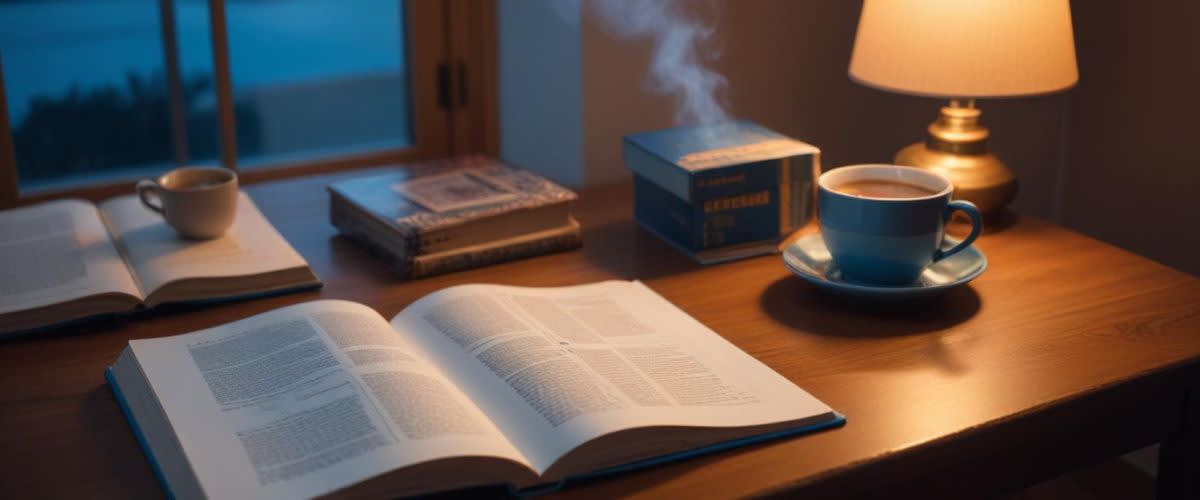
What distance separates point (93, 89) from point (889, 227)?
21.4 feet

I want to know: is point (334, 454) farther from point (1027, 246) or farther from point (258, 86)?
point (258, 86)

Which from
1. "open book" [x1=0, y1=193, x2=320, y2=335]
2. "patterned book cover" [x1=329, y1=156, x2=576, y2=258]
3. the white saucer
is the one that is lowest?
the white saucer

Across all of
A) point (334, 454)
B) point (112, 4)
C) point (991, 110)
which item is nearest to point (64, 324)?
point (334, 454)

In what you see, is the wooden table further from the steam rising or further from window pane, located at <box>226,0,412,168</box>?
window pane, located at <box>226,0,412,168</box>

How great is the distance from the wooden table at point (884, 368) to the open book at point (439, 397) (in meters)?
0.03

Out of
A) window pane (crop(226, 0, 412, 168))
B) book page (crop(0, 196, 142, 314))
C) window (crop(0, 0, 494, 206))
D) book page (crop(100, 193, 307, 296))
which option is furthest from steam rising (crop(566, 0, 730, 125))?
window pane (crop(226, 0, 412, 168))

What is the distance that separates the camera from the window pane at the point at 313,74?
6.32 metres

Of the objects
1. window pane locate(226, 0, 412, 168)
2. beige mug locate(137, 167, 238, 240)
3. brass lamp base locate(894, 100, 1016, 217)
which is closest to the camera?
beige mug locate(137, 167, 238, 240)

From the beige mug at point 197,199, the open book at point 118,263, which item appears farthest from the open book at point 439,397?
the beige mug at point 197,199

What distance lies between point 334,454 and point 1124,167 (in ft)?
4.54

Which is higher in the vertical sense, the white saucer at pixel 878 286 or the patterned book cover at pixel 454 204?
the patterned book cover at pixel 454 204

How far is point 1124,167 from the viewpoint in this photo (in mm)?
1685

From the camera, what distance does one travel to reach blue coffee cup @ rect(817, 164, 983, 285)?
1.01 metres

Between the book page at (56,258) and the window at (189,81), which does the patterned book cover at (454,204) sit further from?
the window at (189,81)
